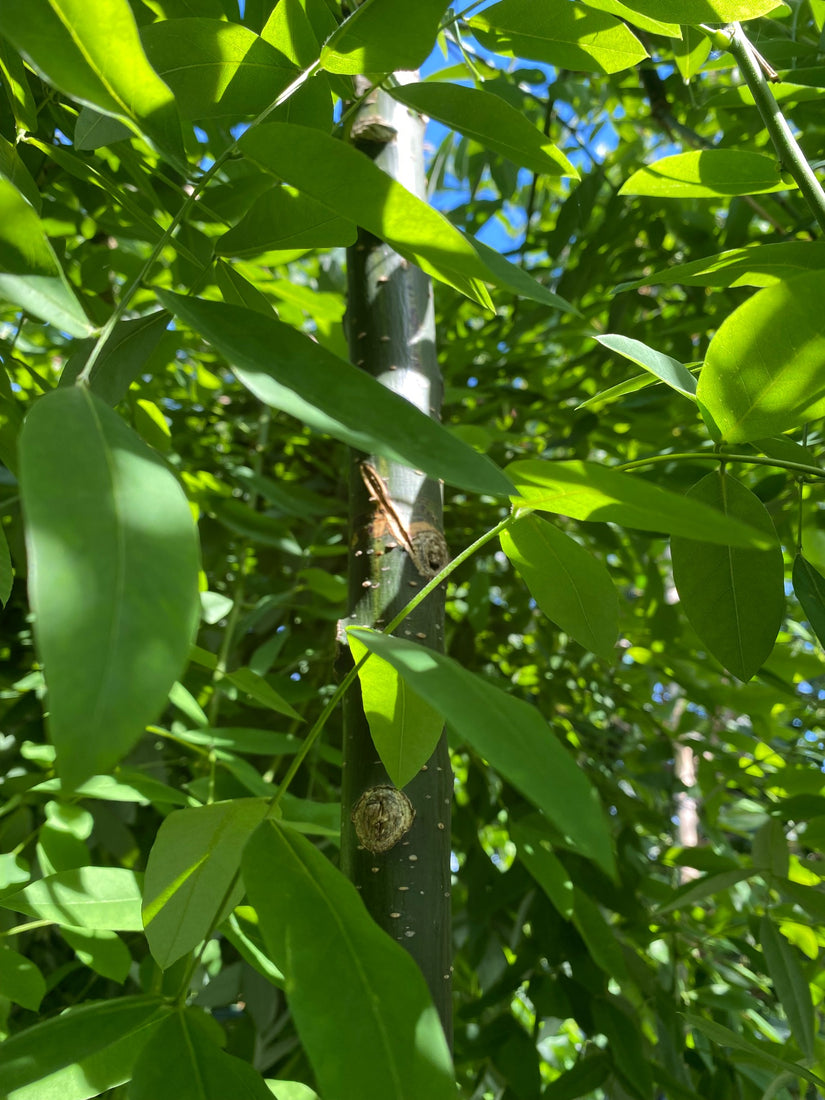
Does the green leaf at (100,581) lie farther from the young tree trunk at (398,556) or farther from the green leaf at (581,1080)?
the green leaf at (581,1080)

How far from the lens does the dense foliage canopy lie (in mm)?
190

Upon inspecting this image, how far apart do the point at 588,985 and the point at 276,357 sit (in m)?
0.53

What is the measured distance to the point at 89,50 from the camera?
8.2 inches

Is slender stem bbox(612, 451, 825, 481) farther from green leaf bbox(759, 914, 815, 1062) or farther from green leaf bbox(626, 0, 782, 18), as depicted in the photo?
green leaf bbox(759, 914, 815, 1062)

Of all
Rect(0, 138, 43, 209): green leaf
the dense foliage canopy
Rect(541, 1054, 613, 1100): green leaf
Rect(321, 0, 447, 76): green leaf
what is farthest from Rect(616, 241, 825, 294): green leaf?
Rect(541, 1054, 613, 1100): green leaf

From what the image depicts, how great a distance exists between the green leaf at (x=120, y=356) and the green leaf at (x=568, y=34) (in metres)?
0.17

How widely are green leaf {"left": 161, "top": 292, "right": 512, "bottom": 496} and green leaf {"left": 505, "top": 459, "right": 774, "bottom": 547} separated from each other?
0.09ft

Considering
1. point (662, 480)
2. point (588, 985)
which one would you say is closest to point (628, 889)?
point (588, 985)

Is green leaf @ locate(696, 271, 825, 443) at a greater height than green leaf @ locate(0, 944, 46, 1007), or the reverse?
green leaf @ locate(696, 271, 825, 443)

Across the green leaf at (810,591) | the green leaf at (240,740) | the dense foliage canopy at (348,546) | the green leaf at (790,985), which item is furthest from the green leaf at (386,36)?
the green leaf at (790,985)

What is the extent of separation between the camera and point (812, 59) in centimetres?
56

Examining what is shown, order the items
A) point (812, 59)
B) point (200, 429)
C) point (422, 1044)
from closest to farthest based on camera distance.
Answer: point (422, 1044)
point (812, 59)
point (200, 429)

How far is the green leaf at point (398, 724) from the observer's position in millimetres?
298

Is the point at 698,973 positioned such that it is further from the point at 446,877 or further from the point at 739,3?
the point at 739,3
